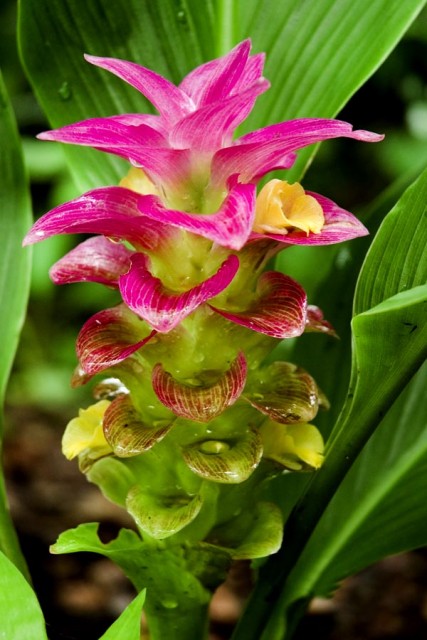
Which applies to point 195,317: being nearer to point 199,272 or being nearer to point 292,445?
point 199,272

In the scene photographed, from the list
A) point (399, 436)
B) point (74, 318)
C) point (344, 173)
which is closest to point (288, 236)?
point (399, 436)

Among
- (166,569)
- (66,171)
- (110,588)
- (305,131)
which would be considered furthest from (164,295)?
(66,171)

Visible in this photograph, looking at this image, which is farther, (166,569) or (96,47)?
(96,47)

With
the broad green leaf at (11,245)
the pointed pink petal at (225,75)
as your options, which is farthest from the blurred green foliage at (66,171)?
the pointed pink petal at (225,75)

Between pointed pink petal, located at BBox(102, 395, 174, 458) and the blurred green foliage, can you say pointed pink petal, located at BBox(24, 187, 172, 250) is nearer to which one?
pointed pink petal, located at BBox(102, 395, 174, 458)

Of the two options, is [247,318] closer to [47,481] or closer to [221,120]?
[221,120]

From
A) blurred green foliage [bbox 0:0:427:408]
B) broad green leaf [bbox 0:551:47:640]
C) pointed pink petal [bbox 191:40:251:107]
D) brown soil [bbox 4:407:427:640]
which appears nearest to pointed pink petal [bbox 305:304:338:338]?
pointed pink petal [bbox 191:40:251:107]
